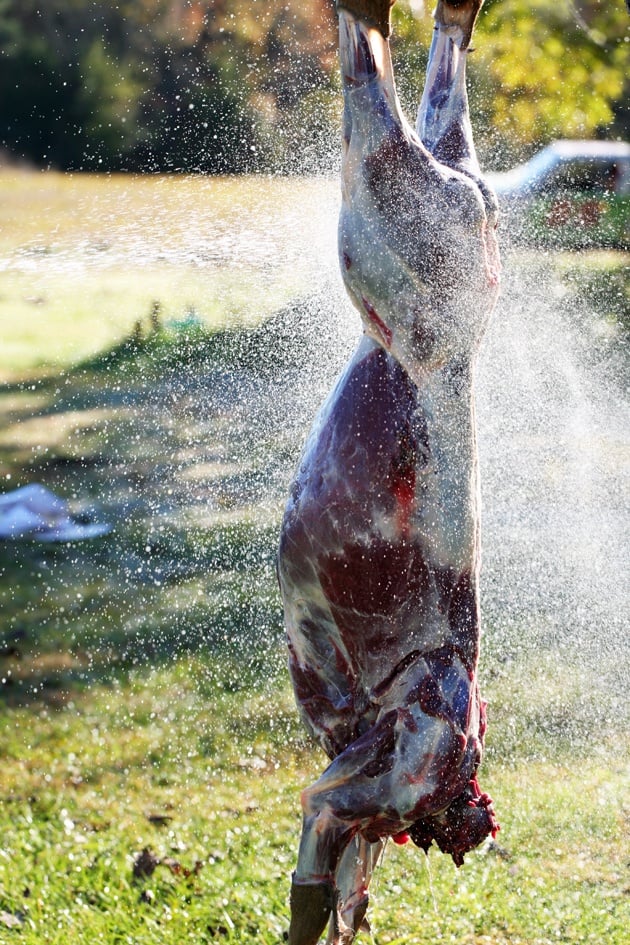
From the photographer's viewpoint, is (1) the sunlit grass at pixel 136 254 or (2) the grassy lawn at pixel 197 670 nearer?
(2) the grassy lawn at pixel 197 670

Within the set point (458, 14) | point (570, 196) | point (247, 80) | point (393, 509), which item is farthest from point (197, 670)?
point (570, 196)

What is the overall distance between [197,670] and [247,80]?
8195 mm

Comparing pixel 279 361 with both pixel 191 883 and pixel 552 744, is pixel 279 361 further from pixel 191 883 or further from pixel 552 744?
pixel 191 883

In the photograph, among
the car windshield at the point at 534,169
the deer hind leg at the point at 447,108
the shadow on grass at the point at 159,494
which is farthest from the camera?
the car windshield at the point at 534,169

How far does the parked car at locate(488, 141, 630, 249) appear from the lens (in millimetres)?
12875

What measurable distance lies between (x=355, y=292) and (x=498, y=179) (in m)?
10.8

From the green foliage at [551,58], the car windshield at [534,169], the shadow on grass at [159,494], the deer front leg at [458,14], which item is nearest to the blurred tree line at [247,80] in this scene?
the green foliage at [551,58]

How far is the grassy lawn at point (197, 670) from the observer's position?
4473mm

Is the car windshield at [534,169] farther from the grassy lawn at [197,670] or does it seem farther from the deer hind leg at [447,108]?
the deer hind leg at [447,108]

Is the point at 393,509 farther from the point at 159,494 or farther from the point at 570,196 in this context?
the point at 570,196

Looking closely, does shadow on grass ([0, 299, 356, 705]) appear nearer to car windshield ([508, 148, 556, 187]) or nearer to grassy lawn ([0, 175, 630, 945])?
grassy lawn ([0, 175, 630, 945])

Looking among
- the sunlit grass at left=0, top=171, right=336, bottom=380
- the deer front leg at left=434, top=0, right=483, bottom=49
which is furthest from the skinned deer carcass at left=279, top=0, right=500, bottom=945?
the sunlit grass at left=0, top=171, right=336, bottom=380

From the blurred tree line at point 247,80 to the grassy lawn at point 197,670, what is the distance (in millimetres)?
1468

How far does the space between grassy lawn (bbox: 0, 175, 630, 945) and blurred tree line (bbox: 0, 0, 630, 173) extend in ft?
4.82
